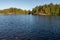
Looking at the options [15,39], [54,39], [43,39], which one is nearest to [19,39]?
[15,39]

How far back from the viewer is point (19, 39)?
39812mm

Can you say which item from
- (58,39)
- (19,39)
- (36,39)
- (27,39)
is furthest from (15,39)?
(58,39)

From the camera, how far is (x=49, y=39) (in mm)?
40688

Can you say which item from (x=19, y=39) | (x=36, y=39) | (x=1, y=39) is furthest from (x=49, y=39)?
(x=1, y=39)

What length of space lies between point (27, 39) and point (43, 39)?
199 inches

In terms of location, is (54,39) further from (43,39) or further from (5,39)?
(5,39)

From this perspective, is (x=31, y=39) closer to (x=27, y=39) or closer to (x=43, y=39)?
(x=27, y=39)

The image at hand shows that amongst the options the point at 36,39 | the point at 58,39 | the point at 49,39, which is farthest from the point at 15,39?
the point at 58,39

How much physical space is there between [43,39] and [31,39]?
12.4ft

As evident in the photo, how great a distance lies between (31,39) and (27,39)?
130 cm

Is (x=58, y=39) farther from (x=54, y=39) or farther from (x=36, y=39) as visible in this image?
(x=36, y=39)

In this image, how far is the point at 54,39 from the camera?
40.8 meters

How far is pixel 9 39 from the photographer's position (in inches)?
1550

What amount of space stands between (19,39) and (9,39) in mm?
3085
